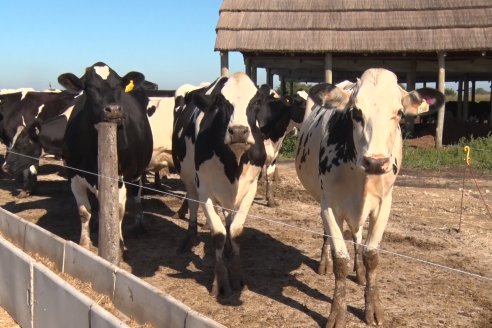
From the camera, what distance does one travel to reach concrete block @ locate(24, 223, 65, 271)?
513 centimetres

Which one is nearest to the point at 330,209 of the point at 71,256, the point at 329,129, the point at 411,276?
the point at 329,129

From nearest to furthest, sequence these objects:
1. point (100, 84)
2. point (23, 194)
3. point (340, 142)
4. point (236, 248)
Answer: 1. point (340, 142)
2. point (236, 248)
3. point (100, 84)
4. point (23, 194)

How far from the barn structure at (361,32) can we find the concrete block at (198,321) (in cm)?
1304

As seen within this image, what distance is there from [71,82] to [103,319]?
3.41m

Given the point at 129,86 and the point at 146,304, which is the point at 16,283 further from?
the point at 129,86

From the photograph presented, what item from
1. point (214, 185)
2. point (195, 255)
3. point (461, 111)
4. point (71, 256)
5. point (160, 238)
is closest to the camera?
point (71, 256)

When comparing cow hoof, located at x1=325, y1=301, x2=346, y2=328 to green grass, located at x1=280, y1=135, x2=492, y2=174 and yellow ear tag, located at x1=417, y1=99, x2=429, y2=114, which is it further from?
green grass, located at x1=280, y1=135, x2=492, y2=174

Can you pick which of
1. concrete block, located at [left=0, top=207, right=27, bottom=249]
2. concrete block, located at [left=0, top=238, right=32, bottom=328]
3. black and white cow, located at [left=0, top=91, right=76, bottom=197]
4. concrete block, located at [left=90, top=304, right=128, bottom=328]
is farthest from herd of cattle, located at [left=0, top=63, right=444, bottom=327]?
black and white cow, located at [left=0, top=91, right=76, bottom=197]

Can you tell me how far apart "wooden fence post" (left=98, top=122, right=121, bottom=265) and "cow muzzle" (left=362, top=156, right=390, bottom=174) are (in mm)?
2004

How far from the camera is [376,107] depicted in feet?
12.6

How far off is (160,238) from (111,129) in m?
2.84

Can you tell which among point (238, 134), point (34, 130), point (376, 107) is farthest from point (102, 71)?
point (34, 130)

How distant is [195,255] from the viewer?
20.9 ft

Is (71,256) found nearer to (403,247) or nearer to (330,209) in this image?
(330,209)
